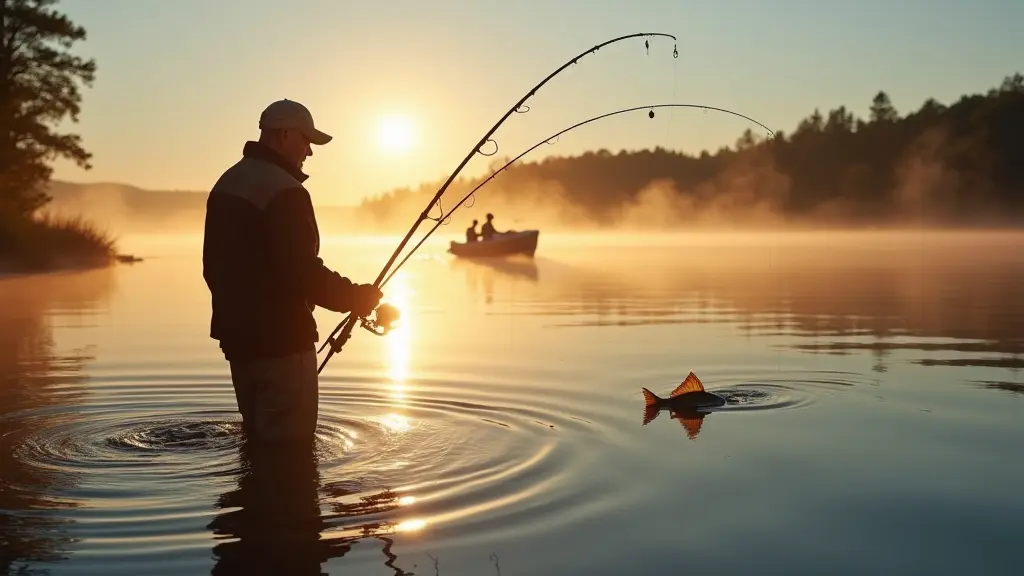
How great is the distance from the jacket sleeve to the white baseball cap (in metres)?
0.42

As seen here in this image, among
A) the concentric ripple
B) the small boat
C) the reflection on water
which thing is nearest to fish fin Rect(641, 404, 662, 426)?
the concentric ripple

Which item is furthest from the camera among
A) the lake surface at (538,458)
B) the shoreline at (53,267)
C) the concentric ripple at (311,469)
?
the shoreline at (53,267)

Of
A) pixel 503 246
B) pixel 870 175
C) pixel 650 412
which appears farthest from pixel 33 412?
pixel 870 175

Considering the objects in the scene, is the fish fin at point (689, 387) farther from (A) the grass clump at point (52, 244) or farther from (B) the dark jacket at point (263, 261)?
(A) the grass clump at point (52, 244)

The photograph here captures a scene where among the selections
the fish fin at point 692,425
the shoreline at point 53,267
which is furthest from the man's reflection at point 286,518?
the shoreline at point 53,267

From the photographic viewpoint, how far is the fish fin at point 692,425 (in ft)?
28.4

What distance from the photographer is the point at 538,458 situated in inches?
305

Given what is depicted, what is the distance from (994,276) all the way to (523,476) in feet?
87.9

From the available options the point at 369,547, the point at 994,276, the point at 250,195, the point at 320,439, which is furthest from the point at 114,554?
the point at 994,276

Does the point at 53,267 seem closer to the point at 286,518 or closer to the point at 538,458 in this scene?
the point at 538,458

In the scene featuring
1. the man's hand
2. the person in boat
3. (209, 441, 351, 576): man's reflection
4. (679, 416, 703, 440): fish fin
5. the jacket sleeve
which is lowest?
(209, 441, 351, 576): man's reflection

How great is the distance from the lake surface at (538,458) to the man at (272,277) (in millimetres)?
456

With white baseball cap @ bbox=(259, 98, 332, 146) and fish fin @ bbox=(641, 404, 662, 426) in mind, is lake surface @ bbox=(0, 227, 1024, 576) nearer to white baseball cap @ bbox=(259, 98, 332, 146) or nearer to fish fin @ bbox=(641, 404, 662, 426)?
fish fin @ bbox=(641, 404, 662, 426)

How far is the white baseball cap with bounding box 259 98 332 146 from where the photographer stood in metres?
6.98
